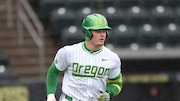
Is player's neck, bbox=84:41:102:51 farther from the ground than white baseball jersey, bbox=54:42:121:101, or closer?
farther from the ground

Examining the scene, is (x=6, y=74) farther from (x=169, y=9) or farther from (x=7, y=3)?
(x=169, y=9)

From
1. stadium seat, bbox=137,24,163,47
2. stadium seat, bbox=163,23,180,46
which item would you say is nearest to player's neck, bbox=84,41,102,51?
stadium seat, bbox=137,24,163,47

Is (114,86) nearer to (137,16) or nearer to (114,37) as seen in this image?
(114,37)

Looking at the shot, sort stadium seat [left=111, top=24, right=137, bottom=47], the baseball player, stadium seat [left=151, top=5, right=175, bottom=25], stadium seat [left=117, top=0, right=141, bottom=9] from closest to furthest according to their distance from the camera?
the baseball player, stadium seat [left=111, top=24, right=137, bottom=47], stadium seat [left=151, top=5, right=175, bottom=25], stadium seat [left=117, top=0, right=141, bottom=9]

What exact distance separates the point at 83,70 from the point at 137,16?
22.2 feet

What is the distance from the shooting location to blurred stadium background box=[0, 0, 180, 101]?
11250mm

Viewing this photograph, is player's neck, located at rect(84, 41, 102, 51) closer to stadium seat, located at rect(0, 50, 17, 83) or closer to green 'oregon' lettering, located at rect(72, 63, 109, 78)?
green 'oregon' lettering, located at rect(72, 63, 109, 78)

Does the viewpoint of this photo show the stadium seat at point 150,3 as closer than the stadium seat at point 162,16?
No

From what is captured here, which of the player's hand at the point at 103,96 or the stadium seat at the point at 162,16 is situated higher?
the player's hand at the point at 103,96

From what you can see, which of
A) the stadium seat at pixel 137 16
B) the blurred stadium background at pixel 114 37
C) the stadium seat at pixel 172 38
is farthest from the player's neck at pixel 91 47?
the stadium seat at pixel 137 16

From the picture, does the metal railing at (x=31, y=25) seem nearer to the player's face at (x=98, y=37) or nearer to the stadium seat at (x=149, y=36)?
the stadium seat at (x=149, y=36)

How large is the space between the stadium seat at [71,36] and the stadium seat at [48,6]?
2.75 feet

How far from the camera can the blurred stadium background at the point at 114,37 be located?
11250 mm

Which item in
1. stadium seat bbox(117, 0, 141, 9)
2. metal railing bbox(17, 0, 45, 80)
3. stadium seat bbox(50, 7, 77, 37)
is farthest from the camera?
stadium seat bbox(117, 0, 141, 9)
